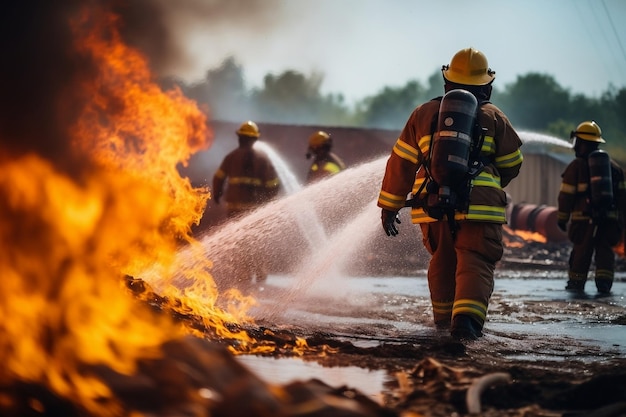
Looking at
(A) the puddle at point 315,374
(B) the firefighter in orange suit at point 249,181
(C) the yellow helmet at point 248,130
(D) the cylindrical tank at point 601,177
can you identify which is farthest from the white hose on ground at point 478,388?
(C) the yellow helmet at point 248,130

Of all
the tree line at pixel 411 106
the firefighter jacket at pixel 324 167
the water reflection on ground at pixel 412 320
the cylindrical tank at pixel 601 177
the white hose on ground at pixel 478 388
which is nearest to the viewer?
the white hose on ground at pixel 478 388

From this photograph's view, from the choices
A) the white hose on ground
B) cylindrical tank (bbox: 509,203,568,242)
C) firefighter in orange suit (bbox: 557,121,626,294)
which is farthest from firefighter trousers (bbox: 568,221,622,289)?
cylindrical tank (bbox: 509,203,568,242)

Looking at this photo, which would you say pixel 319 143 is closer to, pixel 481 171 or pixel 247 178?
pixel 247 178

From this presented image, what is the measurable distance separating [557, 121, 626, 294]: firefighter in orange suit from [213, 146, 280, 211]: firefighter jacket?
3.68 meters

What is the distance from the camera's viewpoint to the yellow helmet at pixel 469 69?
6047mm

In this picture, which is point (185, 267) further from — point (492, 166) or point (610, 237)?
point (610, 237)

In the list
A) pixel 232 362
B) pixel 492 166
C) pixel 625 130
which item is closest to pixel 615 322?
pixel 492 166

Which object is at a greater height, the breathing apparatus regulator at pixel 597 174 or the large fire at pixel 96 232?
the breathing apparatus regulator at pixel 597 174

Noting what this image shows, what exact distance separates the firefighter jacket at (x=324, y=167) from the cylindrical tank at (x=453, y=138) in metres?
6.70

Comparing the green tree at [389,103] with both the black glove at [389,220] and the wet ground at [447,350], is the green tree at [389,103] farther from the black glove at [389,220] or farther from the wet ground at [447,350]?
the black glove at [389,220]

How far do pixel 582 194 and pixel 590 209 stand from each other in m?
0.20

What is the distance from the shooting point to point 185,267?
770 cm

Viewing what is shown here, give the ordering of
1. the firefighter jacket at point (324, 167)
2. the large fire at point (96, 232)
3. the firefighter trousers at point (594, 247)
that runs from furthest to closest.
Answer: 1. the firefighter jacket at point (324, 167)
2. the firefighter trousers at point (594, 247)
3. the large fire at point (96, 232)

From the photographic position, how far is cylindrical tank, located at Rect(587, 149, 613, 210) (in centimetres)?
1009
